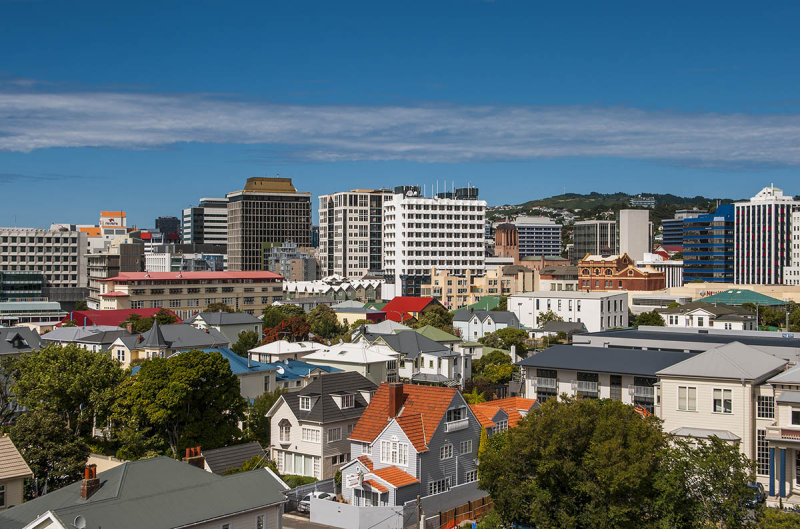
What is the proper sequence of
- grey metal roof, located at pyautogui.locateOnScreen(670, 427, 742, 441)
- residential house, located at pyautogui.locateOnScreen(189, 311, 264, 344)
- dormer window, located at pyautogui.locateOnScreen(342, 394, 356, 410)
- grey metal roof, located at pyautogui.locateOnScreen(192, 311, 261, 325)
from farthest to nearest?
grey metal roof, located at pyautogui.locateOnScreen(192, 311, 261, 325) < residential house, located at pyautogui.locateOnScreen(189, 311, 264, 344) < dormer window, located at pyautogui.locateOnScreen(342, 394, 356, 410) < grey metal roof, located at pyautogui.locateOnScreen(670, 427, 742, 441)

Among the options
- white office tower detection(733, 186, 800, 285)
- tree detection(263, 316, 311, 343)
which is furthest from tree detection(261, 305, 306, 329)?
white office tower detection(733, 186, 800, 285)

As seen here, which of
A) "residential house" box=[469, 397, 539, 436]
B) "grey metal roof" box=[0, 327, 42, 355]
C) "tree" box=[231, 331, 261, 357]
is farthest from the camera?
"tree" box=[231, 331, 261, 357]

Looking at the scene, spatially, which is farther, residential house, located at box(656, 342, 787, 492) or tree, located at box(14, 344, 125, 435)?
tree, located at box(14, 344, 125, 435)

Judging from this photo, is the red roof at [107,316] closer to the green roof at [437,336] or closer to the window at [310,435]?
the green roof at [437,336]

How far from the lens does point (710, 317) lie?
120 metres

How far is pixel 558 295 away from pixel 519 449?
9379 centimetres

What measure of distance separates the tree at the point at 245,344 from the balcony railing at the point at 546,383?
44.6 metres

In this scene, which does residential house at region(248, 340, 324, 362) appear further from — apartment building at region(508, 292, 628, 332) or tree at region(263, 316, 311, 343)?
apartment building at region(508, 292, 628, 332)

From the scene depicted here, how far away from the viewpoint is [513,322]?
126812mm

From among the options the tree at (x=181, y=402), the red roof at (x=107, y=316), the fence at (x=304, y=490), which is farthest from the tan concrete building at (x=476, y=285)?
the fence at (x=304, y=490)

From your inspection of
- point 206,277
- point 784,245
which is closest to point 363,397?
point 206,277

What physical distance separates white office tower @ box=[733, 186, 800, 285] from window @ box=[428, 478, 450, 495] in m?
168

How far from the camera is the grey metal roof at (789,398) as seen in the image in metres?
44.5

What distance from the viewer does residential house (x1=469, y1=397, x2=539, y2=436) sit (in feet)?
175
